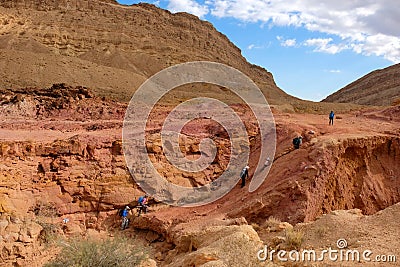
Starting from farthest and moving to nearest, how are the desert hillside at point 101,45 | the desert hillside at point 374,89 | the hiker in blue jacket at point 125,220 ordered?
the desert hillside at point 374,89 < the desert hillside at point 101,45 < the hiker in blue jacket at point 125,220

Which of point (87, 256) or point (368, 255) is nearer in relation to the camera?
point (368, 255)

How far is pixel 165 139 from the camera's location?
12805 millimetres

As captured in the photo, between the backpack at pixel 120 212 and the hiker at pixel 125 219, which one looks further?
the backpack at pixel 120 212

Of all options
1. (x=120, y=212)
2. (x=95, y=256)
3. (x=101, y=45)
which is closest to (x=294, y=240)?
(x=95, y=256)

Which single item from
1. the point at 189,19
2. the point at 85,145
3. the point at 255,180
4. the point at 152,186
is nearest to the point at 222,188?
the point at 255,180

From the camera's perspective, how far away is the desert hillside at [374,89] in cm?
4190

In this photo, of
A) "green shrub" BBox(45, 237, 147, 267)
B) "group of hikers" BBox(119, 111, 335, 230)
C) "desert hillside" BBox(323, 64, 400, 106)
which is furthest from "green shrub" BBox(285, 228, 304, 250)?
"desert hillside" BBox(323, 64, 400, 106)

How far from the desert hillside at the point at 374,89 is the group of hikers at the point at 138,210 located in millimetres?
33082

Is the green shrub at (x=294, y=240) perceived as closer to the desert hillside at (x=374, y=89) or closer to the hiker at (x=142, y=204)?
the hiker at (x=142, y=204)

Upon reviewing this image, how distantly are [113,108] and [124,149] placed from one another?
7733 millimetres

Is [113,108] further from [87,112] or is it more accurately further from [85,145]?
[85,145]

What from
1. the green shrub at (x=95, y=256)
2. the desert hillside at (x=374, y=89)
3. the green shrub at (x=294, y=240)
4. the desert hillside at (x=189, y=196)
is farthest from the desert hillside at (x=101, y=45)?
the green shrub at (x=294, y=240)

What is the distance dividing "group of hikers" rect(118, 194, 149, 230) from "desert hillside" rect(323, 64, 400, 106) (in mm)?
33082

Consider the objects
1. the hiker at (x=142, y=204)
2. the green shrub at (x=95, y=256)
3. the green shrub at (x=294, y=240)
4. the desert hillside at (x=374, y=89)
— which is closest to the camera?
the green shrub at (x=294, y=240)
